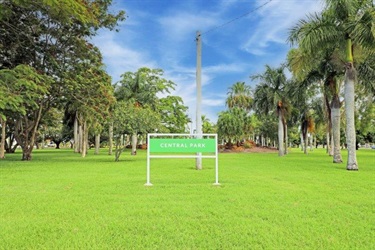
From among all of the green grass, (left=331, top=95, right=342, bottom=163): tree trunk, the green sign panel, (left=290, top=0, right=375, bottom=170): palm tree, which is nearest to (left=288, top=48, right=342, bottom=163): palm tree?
(left=331, top=95, right=342, bottom=163): tree trunk

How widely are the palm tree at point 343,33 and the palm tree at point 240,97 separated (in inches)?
1578

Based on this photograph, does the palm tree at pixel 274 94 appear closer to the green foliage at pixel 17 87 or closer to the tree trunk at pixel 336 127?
the tree trunk at pixel 336 127

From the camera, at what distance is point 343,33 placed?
17281mm

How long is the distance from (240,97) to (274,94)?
931 inches

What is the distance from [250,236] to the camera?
485 cm

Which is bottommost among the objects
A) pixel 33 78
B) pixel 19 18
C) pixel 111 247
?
pixel 111 247

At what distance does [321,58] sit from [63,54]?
16475mm

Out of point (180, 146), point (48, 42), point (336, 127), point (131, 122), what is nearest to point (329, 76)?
point (336, 127)

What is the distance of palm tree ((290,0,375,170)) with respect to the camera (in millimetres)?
16562

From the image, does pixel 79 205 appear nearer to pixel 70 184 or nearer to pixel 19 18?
pixel 70 184

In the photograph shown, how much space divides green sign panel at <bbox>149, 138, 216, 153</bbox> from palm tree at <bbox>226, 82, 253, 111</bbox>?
48473mm

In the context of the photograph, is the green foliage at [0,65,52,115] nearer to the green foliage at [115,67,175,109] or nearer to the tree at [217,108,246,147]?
the green foliage at [115,67,175,109]

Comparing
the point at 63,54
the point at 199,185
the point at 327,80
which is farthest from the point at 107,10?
the point at 199,185

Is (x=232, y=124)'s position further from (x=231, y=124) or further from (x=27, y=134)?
(x=27, y=134)
